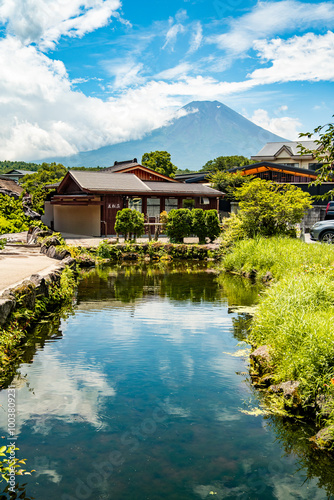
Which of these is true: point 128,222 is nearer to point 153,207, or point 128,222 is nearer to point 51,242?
point 153,207

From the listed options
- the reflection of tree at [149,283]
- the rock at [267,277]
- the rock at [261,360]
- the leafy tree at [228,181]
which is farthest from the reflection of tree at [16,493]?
the leafy tree at [228,181]

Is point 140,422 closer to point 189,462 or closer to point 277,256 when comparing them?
point 189,462

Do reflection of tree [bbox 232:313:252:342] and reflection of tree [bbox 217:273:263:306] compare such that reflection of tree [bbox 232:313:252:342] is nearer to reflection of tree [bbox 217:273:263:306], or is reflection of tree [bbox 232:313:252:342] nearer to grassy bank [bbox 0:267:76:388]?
reflection of tree [bbox 217:273:263:306]

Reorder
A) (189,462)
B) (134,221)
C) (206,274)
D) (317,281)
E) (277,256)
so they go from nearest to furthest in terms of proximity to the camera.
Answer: (189,462), (317,281), (277,256), (206,274), (134,221)

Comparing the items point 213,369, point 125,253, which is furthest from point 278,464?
point 125,253

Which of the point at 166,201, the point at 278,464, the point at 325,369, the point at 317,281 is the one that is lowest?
the point at 278,464

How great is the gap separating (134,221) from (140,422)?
64.4 feet

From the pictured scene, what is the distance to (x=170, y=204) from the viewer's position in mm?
31094

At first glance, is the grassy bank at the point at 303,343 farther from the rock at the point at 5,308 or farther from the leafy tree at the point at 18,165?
the leafy tree at the point at 18,165

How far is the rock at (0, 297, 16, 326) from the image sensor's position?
7.15m

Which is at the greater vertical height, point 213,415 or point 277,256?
point 277,256

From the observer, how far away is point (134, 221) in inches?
969

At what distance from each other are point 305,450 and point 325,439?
24 centimetres

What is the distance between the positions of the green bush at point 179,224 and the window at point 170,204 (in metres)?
6.28
